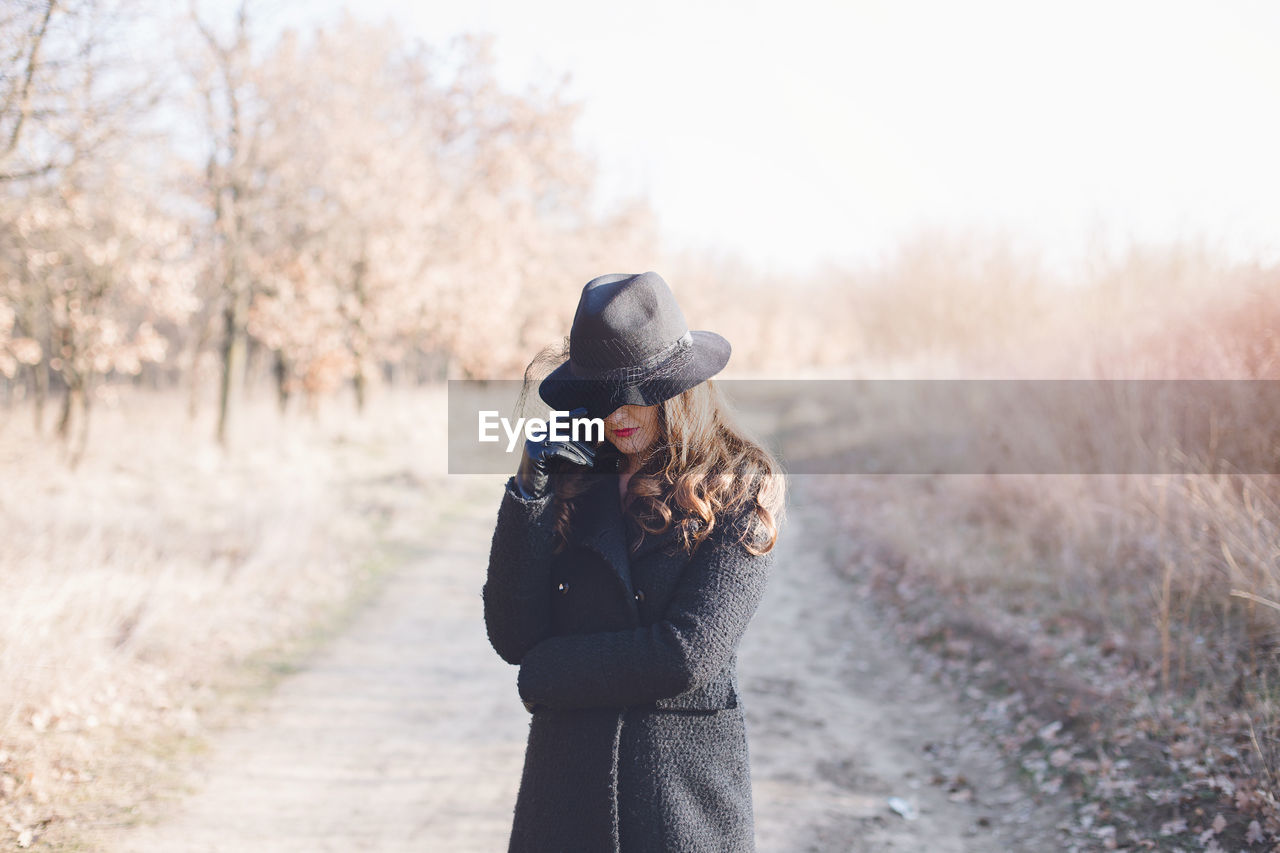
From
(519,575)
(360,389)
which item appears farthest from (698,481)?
(360,389)

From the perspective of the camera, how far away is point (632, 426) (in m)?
1.96

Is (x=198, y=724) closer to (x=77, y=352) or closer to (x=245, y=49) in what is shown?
(x=77, y=352)

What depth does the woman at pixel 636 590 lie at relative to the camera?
182cm

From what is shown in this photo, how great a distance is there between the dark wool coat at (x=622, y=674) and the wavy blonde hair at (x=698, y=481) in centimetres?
3

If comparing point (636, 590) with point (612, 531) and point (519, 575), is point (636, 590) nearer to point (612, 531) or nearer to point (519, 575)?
point (612, 531)

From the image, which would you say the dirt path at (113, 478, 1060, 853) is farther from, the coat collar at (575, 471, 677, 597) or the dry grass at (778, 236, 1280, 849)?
the coat collar at (575, 471, 677, 597)

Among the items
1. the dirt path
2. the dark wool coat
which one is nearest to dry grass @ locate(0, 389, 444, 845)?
the dirt path

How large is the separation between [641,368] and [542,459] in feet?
1.03

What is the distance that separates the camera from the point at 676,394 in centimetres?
189

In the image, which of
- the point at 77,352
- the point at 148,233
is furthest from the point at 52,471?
the point at 148,233

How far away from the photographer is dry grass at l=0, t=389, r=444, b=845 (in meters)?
4.07

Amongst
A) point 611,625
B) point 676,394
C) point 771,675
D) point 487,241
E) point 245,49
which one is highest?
point 245,49

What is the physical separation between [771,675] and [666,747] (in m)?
4.44

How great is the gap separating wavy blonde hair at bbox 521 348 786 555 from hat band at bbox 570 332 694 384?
97 millimetres
